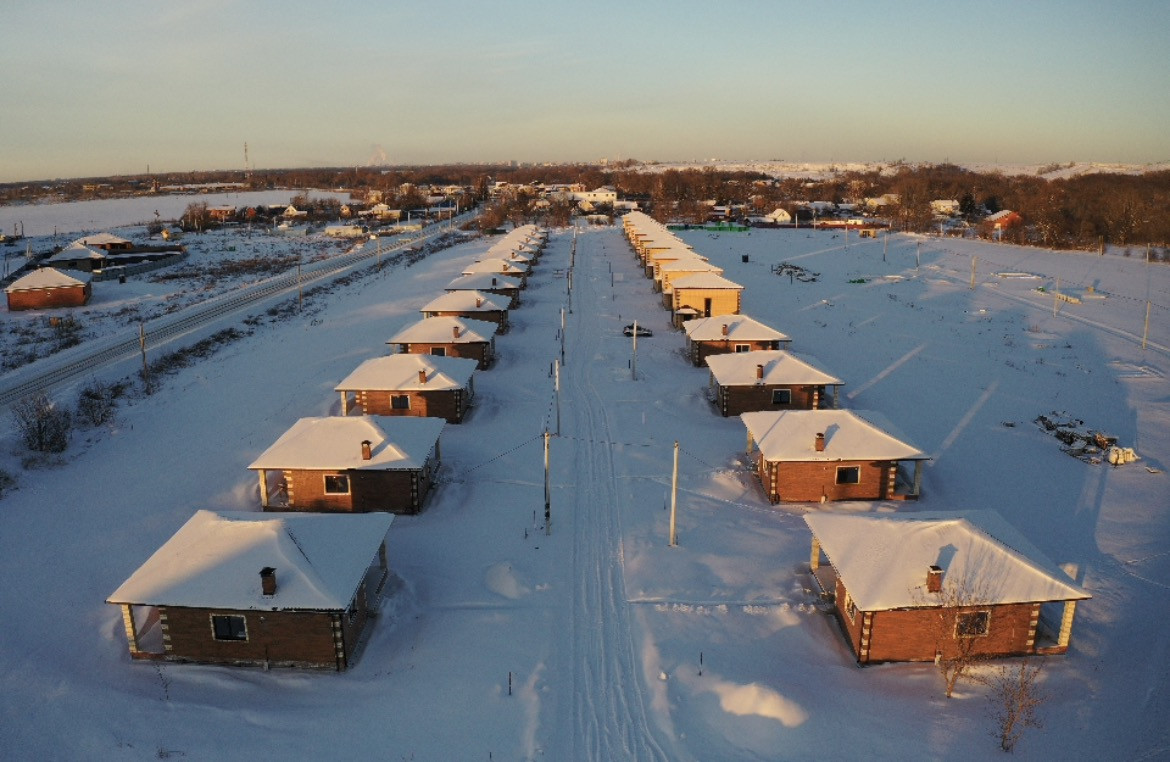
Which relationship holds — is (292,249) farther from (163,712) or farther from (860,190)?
(860,190)

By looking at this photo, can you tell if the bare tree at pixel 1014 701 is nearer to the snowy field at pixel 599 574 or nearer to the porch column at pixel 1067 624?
the snowy field at pixel 599 574

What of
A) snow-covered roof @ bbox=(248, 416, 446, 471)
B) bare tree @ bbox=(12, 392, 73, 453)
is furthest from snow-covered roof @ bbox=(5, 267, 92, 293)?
snow-covered roof @ bbox=(248, 416, 446, 471)

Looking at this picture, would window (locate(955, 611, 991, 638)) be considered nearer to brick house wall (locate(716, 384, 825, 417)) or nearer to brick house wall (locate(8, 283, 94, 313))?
brick house wall (locate(716, 384, 825, 417))

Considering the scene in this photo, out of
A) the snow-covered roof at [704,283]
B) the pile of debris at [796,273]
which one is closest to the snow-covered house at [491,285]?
the snow-covered roof at [704,283]

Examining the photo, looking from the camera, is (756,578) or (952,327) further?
(952,327)

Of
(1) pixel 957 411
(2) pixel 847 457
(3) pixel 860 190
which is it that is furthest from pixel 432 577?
(3) pixel 860 190

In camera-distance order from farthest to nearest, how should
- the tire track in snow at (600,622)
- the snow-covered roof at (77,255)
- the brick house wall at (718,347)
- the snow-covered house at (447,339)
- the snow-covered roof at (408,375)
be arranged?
the snow-covered roof at (77,255) < the brick house wall at (718,347) < the snow-covered house at (447,339) < the snow-covered roof at (408,375) < the tire track in snow at (600,622)
